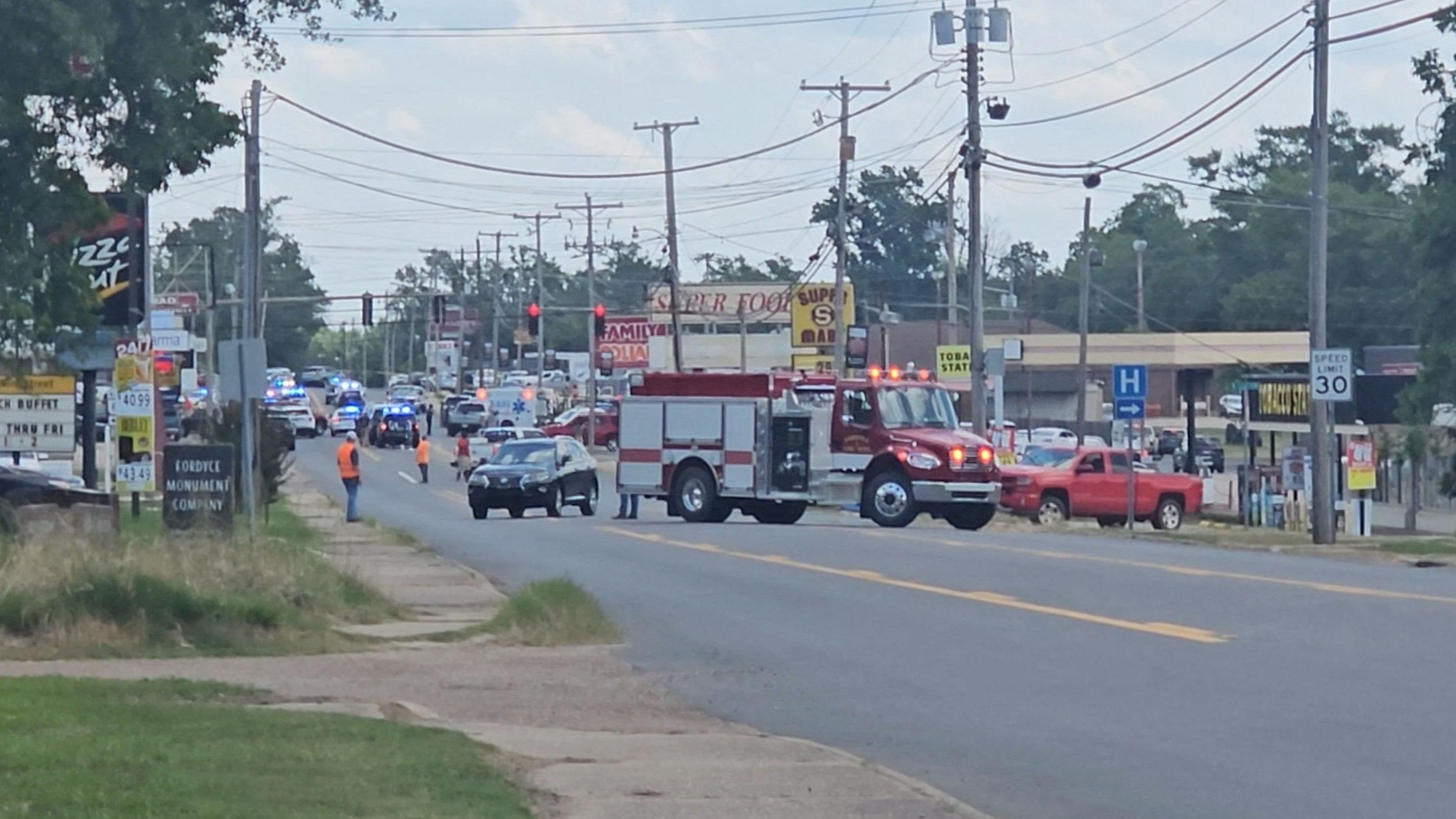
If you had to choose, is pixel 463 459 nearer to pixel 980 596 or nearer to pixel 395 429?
pixel 395 429

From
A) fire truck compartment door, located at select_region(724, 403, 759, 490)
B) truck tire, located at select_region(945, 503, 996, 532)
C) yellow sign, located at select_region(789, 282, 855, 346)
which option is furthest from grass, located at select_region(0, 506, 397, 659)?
yellow sign, located at select_region(789, 282, 855, 346)

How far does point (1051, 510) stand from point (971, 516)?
755 centimetres

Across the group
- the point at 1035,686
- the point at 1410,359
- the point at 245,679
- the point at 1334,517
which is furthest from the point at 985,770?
the point at 1410,359

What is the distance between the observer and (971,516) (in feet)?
112

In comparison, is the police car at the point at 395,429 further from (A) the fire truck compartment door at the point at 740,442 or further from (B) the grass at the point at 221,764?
(B) the grass at the point at 221,764

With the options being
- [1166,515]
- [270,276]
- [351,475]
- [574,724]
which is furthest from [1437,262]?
[270,276]

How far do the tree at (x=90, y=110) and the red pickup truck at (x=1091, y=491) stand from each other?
23784mm

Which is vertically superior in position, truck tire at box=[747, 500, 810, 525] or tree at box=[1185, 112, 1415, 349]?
tree at box=[1185, 112, 1415, 349]

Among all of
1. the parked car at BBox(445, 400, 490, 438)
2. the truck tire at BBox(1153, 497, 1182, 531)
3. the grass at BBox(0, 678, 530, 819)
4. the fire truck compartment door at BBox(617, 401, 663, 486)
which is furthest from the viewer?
the parked car at BBox(445, 400, 490, 438)

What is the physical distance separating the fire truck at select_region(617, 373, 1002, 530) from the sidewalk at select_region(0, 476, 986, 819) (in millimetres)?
14183

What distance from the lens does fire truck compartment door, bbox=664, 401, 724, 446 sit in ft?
113

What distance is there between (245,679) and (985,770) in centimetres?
568

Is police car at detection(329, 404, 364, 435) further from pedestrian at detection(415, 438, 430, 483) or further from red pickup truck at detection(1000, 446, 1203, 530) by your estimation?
red pickup truck at detection(1000, 446, 1203, 530)

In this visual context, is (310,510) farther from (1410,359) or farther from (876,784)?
(1410,359)
